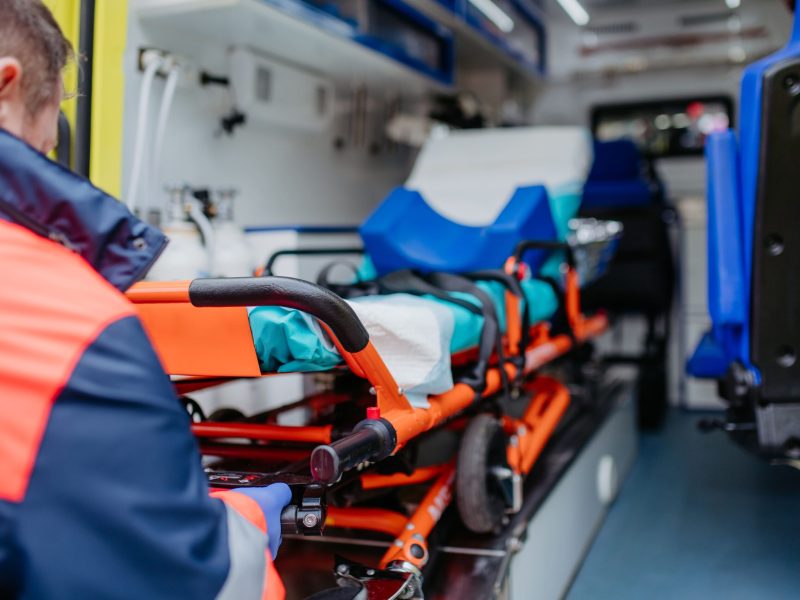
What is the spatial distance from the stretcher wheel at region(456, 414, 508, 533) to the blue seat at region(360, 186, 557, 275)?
0.72m

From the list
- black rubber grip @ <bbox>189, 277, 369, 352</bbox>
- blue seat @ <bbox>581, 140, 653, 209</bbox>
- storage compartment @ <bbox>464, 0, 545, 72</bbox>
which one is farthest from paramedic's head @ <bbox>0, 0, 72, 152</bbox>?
blue seat @ <bbox>581, 140, 653, 209</bbox>

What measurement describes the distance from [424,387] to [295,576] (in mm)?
698

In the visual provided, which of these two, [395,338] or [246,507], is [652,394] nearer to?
[395,338]

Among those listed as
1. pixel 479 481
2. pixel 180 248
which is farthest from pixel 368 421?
pixel 180 248

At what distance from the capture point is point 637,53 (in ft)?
20.6

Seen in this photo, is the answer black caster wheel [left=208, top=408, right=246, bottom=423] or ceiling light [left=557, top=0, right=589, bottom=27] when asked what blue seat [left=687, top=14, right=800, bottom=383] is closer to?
black caster wheel [left=208, top=408, right=246, bottom=423]

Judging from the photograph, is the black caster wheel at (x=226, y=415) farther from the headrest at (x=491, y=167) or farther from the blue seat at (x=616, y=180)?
the blue seat at (x=616, y=180)

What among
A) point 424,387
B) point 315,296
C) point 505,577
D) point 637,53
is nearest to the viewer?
point 315,296

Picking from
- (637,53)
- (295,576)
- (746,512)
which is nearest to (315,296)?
Result: (295,576)

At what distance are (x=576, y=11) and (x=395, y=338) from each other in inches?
209

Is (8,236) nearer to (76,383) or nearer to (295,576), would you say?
(76,383)

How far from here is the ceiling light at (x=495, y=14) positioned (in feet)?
16.5

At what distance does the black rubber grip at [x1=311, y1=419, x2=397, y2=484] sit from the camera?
4.28 feet

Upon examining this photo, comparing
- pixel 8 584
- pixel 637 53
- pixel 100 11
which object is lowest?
pixel 8 584
